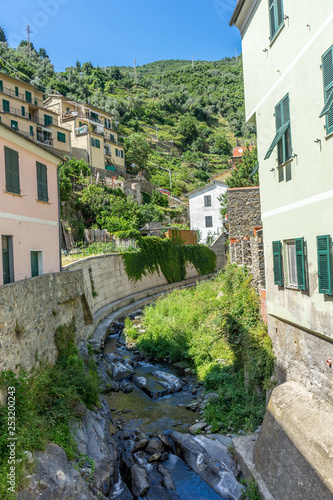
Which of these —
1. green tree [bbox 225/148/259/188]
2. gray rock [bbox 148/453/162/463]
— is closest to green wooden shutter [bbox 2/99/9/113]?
green tree [bbox 225/148/259/188]

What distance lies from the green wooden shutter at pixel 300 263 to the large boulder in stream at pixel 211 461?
178 inches

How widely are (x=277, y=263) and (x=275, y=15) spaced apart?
5891 millimetres

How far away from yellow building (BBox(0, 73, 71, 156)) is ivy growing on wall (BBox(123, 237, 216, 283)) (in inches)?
622

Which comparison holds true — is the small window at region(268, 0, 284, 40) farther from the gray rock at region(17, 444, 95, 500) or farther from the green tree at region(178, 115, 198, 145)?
the green tree at region(178, 115, 198, 145)

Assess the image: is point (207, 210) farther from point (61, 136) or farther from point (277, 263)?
point (277, 263)

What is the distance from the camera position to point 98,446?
8320 millimetres

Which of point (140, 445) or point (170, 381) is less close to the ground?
point (170, 381)

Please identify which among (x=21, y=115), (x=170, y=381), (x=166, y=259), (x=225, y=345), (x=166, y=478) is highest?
(x=21, y=115)

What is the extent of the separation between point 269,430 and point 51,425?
4.68 meters

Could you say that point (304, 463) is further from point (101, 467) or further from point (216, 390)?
point (216, 390)

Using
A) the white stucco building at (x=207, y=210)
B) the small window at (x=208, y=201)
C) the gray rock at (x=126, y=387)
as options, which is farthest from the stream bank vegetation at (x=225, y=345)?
the small window at (x=208, y=201)

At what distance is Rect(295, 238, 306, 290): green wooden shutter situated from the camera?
7504mm

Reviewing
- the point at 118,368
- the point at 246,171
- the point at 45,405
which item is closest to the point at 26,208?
the point at 45,405

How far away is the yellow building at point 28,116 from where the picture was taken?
33.8m
